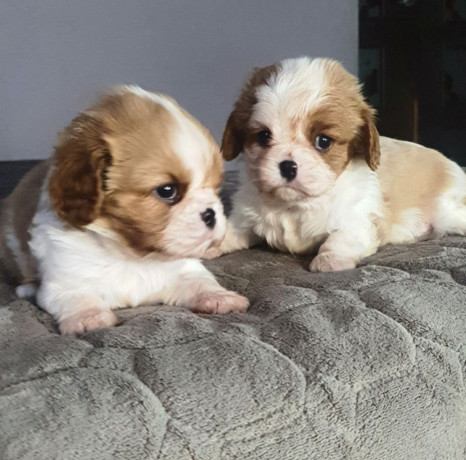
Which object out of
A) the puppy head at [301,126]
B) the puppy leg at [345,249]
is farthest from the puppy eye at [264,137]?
the puppy leg at [345,249]

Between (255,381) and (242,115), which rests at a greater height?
(242,115)

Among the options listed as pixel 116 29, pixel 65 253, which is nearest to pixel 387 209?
pixel 65 253

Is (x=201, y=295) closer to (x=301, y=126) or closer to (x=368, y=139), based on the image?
(x=301, y=126)

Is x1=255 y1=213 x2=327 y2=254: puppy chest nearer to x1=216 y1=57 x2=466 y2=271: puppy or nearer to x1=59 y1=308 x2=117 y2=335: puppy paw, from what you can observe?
x1=216 y1=57 x2=466 y2=271: puppy

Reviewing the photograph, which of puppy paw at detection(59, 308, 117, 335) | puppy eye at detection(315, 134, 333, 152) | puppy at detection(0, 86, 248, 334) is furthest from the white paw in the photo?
puppy eye at detection(315, 134, 333, 152)

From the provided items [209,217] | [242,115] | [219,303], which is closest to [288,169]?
[242,115]

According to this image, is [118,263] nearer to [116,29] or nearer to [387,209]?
[387,209]

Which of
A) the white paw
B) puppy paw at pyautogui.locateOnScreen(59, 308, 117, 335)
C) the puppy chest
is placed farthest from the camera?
the puppy chest
